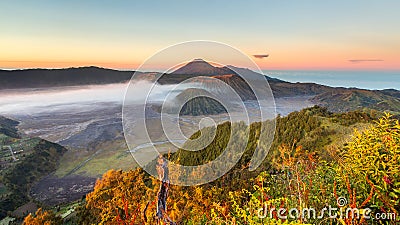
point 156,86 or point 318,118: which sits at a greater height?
point 156,86

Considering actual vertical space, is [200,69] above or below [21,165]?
above

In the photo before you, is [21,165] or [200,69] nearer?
[200,69]

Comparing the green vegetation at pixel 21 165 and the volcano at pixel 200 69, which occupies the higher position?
the volcano at pixel 200 69

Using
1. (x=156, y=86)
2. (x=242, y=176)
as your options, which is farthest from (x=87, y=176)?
(x=156, y=86)

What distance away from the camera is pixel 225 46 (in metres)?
5.01

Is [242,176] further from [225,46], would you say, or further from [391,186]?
[391,186]

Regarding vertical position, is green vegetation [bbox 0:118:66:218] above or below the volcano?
below

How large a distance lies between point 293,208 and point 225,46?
9.99 ft

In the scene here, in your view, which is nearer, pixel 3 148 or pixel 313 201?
pixel 313 201

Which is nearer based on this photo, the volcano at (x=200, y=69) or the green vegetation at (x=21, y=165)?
the volcano at (x=200, y=69)

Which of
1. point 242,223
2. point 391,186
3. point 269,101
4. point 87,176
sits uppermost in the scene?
point 269,101

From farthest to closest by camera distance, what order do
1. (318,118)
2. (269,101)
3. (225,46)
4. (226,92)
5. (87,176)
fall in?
(87,176) < (318,118) < (226,92) < (269,101) < (225,46)

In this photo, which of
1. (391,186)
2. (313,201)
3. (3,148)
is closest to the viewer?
(391,186)

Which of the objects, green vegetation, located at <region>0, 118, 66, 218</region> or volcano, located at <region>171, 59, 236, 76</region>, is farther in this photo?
green vegetation, located at <region>0, 118, 66, 218</region>
